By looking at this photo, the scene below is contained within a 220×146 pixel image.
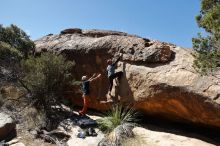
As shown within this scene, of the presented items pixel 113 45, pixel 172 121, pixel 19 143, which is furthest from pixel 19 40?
pixel 172 121

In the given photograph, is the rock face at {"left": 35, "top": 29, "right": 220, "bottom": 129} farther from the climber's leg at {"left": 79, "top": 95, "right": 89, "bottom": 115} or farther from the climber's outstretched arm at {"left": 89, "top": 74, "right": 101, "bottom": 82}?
the climber's leg at {"left": 79, "top": 95, "right": 89, "bottom": 115}

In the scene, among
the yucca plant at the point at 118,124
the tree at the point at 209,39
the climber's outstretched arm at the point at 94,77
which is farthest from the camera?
the climber's outstretched arm at the point at 94,77

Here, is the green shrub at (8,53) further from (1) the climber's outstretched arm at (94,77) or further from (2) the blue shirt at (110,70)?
(2) the blue shirt at (110,70)

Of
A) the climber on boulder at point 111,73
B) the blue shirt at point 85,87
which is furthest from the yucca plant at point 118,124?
the blue shirt at point 85,87

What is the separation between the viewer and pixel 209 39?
1129cm

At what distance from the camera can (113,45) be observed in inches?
642

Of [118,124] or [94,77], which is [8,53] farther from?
[118,124]

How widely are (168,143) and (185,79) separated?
2.55 metres

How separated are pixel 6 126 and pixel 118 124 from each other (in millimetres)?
4337

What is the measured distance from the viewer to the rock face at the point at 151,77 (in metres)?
13.4

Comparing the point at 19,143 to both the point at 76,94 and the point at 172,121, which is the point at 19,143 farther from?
the point at 172,121

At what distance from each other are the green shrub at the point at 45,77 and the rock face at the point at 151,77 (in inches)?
48.3

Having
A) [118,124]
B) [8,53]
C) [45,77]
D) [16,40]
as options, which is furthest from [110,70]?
[16,40]

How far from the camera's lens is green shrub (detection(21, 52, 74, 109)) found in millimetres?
15773
